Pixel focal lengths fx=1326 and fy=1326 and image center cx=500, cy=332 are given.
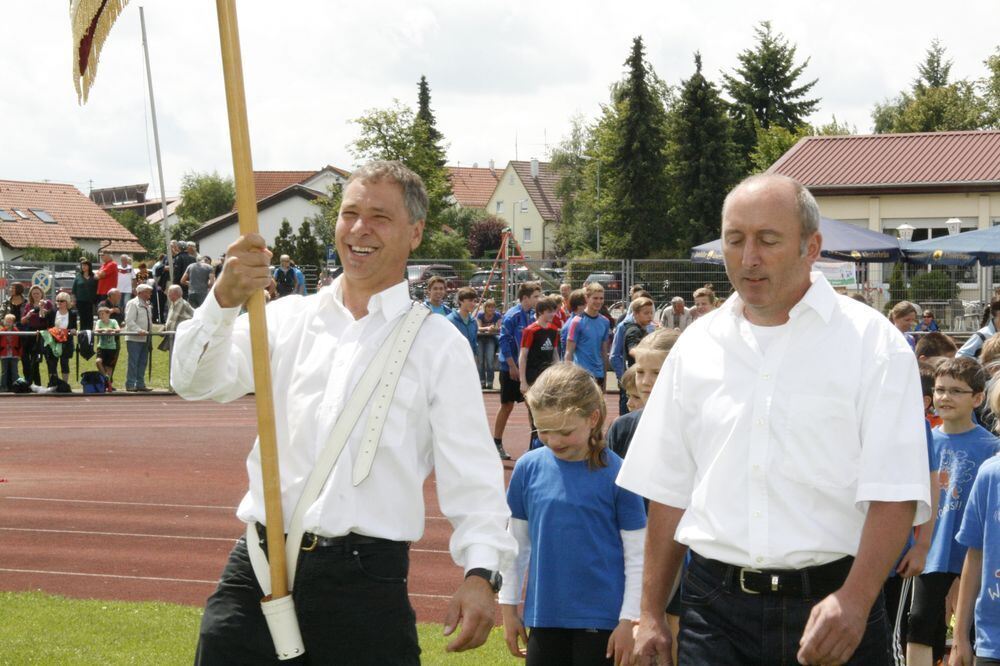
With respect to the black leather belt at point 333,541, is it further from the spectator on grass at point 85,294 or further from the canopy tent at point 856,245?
the spectator on grass at point 85,294

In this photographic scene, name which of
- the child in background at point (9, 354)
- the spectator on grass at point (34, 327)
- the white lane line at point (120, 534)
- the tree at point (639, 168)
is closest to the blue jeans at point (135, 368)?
the spectator on grass at point (34, 327)

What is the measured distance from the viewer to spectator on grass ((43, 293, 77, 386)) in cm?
2298

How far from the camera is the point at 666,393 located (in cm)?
377

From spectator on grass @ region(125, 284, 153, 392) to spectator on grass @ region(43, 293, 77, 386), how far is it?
101cm

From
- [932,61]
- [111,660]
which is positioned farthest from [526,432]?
[932,61]

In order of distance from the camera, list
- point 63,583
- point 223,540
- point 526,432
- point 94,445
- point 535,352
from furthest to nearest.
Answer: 1. point 526,432
2. point 94,445
3. point 535,352
4. point 223,540
5. point 63,583

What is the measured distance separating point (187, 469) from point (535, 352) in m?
4.08

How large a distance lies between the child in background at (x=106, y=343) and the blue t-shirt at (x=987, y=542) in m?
19.9

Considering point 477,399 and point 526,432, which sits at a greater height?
point 477,399

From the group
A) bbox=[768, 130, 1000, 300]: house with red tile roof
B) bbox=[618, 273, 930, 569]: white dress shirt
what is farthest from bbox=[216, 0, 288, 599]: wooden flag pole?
bbox=[768, 130, 1000, 300]: house with red tile roof

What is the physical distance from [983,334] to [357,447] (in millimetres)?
7854

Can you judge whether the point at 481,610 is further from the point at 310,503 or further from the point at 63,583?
the point at 63,583

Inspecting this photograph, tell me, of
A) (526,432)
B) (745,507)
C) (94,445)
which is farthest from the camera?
(526,432)

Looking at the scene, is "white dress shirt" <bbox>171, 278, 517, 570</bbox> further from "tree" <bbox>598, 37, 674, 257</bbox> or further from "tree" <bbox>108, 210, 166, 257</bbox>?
"tree" <bbox>108, 210, 166, 257</bbox>
